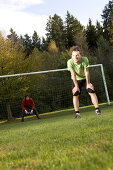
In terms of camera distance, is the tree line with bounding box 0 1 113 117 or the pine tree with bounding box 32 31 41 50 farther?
the pine tree with bounding box 32 31 41 50

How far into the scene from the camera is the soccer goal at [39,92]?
1769 centimetres

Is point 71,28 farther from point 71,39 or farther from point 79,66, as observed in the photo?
point 79,66

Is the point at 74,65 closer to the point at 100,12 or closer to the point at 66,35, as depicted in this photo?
the point at 66,35

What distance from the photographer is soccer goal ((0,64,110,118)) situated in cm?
1769

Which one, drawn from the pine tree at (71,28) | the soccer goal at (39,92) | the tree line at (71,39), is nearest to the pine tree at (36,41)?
the tree line at (71,39)

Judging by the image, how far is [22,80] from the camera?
17984 millimetres


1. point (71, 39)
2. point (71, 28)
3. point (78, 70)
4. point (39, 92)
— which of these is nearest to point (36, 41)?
point (71, 28)

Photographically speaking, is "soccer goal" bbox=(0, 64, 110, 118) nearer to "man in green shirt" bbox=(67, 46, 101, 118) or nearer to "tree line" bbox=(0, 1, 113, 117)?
"tree line" bbox=(0, 1, 113, 117)

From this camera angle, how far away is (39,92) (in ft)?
64.8

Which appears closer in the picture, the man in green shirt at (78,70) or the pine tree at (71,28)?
the man in green shirt at (78,70)

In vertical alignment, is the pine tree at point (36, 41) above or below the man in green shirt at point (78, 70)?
above

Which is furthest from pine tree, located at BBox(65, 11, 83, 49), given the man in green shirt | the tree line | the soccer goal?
the man in green shirt

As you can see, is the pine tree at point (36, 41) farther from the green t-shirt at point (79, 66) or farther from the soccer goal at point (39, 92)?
the green t-shirt at point (79, 66)

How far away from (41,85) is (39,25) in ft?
151
